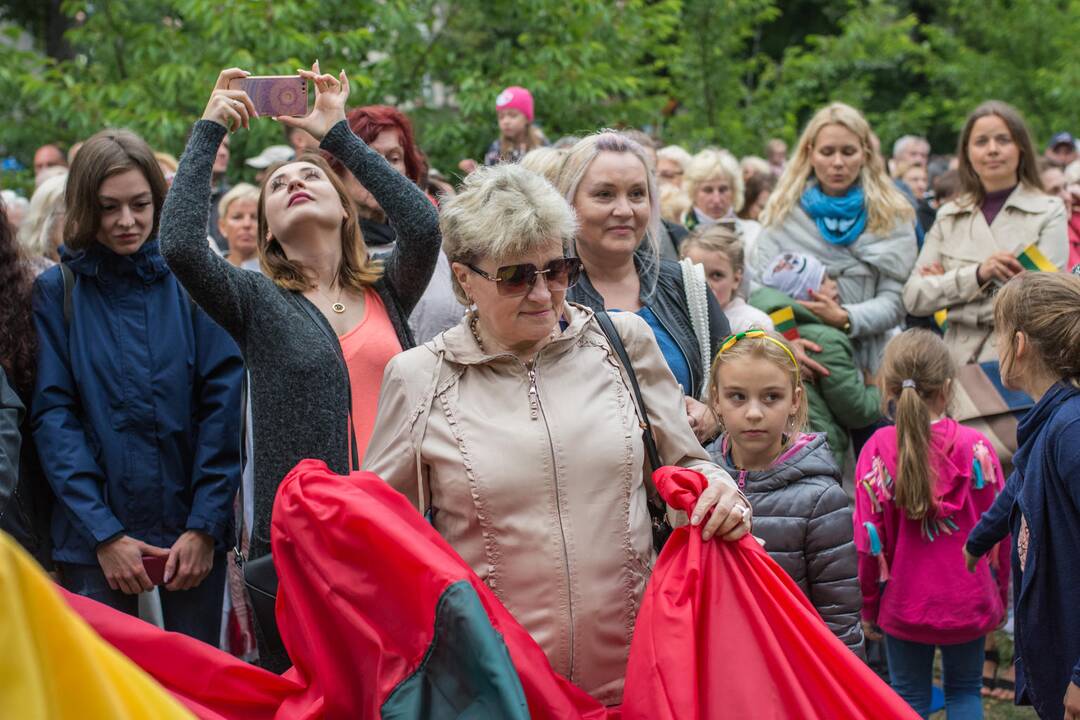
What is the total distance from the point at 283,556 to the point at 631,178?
201 centimetres

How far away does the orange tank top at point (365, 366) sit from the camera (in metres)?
4.20

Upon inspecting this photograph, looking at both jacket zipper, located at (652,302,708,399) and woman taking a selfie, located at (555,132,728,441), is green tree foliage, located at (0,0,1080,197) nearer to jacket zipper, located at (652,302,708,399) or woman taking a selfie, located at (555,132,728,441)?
woman taking a selfie, located at (555,132,728,441)

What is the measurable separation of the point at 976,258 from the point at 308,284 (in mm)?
3777

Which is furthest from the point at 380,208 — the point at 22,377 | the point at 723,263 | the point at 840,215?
the point at 840,215

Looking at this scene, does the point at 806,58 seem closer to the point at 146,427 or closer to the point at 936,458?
the point at 936,458

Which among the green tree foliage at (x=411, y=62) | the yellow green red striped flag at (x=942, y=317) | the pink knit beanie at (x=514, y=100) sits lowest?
the yellow green red striped flag at (x=942, y=317)

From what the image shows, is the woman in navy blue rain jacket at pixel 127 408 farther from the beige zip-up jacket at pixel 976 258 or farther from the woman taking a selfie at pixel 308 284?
the beige zip-up jacket at pixel 976 258

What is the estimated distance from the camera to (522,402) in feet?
10.9

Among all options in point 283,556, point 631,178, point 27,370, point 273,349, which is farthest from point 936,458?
point 27,370

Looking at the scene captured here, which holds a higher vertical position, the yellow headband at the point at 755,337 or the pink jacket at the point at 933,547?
the yellow headband at the point at 755,337

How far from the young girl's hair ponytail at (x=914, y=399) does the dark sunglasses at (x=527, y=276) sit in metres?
2.34

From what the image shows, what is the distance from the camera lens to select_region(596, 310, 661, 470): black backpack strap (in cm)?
343

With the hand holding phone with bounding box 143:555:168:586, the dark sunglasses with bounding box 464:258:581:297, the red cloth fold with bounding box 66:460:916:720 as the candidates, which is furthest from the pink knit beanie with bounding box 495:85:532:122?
the red cloth fold with bounding box 66:460:916:720

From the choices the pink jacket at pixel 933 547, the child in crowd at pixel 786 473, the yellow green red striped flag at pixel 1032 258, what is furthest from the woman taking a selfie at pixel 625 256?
the yellow green red striped flag at pixel 1032 258
